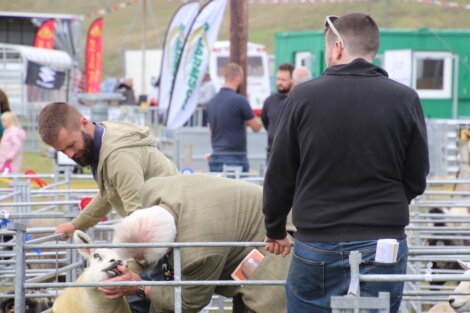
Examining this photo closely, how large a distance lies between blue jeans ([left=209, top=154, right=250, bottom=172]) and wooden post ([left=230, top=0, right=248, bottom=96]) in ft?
9.29

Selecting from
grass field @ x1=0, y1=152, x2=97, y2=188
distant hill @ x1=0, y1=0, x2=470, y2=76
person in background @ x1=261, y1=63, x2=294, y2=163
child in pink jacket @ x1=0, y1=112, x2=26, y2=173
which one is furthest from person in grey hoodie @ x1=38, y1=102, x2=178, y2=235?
distant hill @ x1=0, y1=0, x2=470, y2=76

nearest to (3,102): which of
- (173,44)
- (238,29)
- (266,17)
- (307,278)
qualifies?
(173,44)

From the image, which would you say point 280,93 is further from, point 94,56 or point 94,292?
point 94,56

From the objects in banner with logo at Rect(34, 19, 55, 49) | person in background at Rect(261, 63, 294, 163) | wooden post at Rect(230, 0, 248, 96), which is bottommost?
person in background at Rect(261, 63, 294, 163)

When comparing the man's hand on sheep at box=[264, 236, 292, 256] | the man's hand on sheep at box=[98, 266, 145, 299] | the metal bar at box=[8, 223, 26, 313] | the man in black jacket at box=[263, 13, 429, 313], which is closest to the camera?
the man in black jacket at box=[263, 13, 429, 313]

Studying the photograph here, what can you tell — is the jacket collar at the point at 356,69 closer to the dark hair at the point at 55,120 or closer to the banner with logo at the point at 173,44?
the dark hair at the point at 55,120

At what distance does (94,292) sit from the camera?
13.8ft

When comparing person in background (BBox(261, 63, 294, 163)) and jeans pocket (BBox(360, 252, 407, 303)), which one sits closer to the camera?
jeans pocket (BBox(360, 252, 407, 303))

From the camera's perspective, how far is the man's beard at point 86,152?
14.3ft

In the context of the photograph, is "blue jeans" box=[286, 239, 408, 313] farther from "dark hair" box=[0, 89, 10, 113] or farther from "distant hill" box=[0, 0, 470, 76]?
"distant hill" box=[0, 0, 470, 76]

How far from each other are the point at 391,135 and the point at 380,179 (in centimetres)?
17

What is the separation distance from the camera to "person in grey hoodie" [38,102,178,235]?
14.0ft

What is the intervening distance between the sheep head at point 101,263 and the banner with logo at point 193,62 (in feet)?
25.6

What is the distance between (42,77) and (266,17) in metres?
80.7
